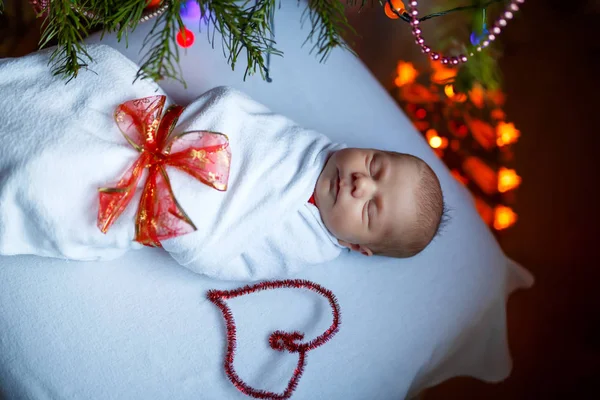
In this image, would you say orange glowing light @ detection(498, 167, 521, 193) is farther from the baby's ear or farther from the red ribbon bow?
the red ribbon bow

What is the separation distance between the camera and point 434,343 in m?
1.26

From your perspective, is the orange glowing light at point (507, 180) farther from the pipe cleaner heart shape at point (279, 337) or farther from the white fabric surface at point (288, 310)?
the pipe cleaner heart shape at point (279, 337)

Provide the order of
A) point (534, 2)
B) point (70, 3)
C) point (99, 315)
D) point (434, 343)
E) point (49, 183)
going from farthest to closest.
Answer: point (534, 2)
point (434, 343)
point (99, 315)
point (49, 183)
point (70, 3)

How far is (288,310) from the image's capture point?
1.15 metres

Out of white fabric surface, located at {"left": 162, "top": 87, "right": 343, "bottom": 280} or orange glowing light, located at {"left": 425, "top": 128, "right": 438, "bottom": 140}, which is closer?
white fabric surface, located at {"left": 162, "top": 87, "right": 343, "bottom": 280}

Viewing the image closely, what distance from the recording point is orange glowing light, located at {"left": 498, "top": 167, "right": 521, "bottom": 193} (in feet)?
6.43

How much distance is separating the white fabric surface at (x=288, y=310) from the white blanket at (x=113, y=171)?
81 mm

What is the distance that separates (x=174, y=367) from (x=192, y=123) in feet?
1.64

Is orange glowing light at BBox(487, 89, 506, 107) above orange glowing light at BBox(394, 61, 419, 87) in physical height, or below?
below

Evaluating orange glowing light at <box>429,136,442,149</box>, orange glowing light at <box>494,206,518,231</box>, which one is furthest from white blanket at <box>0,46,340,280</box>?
orange glowing light at <box>494,206,518,231</box>

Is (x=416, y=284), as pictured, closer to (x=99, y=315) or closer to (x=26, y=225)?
(x=99, y=315)

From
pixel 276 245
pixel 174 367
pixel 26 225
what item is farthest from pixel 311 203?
pixel 26 225

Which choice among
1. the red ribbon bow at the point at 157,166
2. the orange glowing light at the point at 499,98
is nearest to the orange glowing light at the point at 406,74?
the orange glowing light at the point at 499,98

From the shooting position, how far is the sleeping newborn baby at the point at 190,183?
0.94 metres
